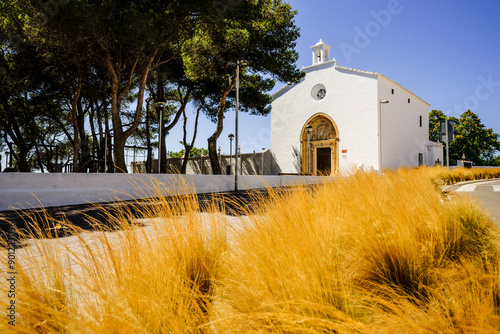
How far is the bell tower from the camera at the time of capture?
86.4 ft

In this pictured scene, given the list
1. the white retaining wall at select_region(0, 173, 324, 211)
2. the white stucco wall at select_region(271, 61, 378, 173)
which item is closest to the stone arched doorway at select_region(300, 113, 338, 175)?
the white stucco wall at select_region(271, 61, 378, 173)

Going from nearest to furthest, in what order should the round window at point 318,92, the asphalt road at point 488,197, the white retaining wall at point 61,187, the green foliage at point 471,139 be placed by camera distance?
1. the asphalt road at point 488,197
2. the white retaining wall at point 61,187
3. the round window at point 318,92
4. the green foliage at point 471,139

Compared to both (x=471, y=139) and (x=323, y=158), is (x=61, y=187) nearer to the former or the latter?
(x=323, y=158)

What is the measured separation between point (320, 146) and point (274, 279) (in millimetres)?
24851

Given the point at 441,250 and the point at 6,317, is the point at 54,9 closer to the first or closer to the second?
the point at 6,317

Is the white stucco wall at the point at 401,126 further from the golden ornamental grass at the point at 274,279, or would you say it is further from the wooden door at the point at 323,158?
the golden ornamental grass at the point at 274,279

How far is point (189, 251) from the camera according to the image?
1.83m

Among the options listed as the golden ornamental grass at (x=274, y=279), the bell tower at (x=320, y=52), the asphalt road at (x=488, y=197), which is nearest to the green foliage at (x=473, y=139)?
the bell tower at (x=320, y=52)

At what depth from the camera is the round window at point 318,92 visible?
25.5 meters

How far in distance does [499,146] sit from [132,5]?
51.6 metres

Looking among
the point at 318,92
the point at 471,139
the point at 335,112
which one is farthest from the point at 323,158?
the point at 471,139

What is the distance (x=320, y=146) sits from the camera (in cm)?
2533

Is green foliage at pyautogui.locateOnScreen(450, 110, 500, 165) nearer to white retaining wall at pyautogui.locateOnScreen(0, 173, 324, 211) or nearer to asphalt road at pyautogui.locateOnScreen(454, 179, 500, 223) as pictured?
asphalt road at pyautogui.locateOnScreen(454, 179, 500, 223)

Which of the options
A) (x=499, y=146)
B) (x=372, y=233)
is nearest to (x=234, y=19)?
(x=372, y=233)
